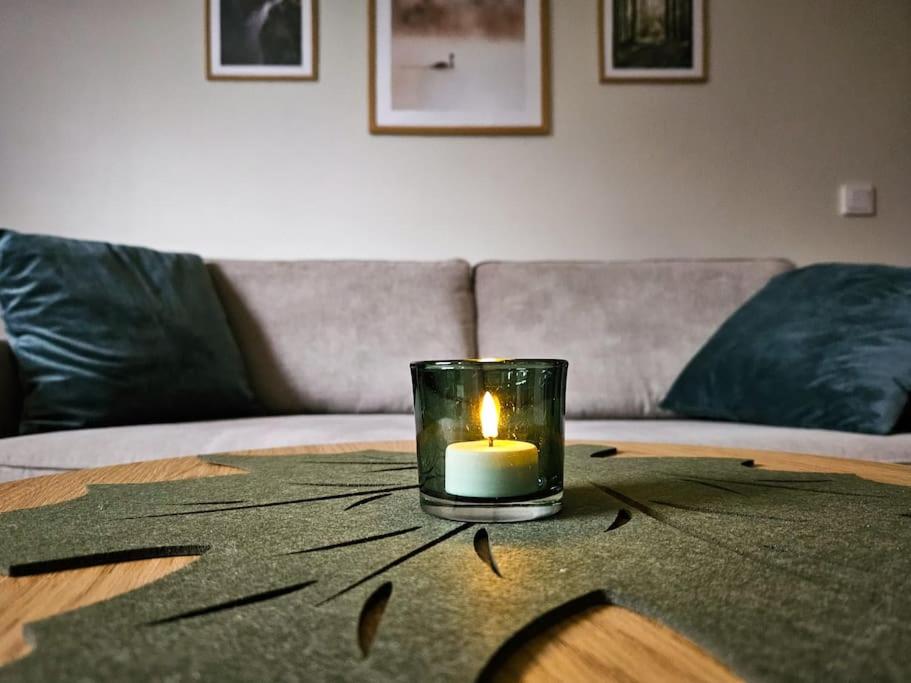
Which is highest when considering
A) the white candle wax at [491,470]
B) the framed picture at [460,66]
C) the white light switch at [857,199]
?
the framed picture at [460,66]

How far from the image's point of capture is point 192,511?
58cm

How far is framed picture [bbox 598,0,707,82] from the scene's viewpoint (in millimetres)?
2471

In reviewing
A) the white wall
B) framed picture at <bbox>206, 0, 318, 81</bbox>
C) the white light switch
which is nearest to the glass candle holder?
the white wall

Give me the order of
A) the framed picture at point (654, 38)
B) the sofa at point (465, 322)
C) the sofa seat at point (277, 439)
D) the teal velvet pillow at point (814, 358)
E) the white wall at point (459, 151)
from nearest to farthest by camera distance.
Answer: the sofa seat at point (277, 439) < the teal velvet pillow at point (814, 358) < the sofa at point (465, 322) < the white wall at point (459, 151) < the framed picture at point (654, 38)

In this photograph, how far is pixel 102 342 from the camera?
1.65m

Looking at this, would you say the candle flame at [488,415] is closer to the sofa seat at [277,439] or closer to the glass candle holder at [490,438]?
the glass candle holder at [490,438]

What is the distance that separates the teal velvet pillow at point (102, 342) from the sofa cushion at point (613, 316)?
0.78 metres

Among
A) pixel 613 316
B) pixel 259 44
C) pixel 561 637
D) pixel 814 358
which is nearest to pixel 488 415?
pixel 561 637

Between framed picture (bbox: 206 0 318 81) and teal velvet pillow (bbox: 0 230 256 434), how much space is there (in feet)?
2.87

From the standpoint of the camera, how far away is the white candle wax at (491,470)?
0.54 meters

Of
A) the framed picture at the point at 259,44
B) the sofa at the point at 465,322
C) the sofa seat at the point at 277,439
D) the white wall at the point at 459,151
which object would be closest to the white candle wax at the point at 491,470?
the sofa seat at the point at 277,439

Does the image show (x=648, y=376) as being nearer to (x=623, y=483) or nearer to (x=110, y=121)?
(x=623, y=483)

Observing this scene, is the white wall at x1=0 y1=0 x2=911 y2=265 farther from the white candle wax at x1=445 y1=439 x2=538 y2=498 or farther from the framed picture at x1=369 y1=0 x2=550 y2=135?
Answer: the white candle wax at x1=445 y1=439 x2=538 y2=498

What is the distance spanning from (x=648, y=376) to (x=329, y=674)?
1.79m
